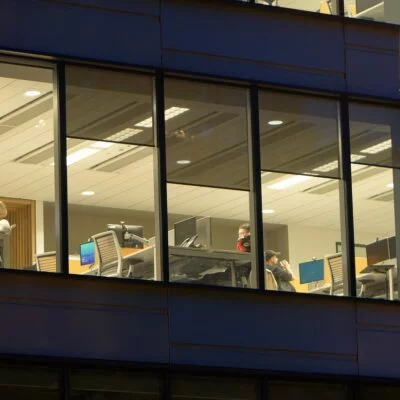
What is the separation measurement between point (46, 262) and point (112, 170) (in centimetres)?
180

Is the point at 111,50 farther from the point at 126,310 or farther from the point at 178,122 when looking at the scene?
the point at 126,310

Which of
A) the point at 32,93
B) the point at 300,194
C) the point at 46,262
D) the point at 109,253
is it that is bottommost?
the point at 46,262

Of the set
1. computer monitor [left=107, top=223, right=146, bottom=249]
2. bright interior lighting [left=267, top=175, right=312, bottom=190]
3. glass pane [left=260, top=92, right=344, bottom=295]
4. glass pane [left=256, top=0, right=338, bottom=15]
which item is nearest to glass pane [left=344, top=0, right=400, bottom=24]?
glass pane [left=256, top=0, right=338, bottom=15]

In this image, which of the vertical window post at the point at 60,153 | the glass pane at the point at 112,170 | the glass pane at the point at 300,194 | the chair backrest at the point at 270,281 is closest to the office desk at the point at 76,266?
the glass pane at the point at 112,170

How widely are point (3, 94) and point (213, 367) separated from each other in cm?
437

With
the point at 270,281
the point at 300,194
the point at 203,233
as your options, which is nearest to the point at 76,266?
the point at 203,233

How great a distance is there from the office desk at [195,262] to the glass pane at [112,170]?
11.2 inches

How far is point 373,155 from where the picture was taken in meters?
24.7

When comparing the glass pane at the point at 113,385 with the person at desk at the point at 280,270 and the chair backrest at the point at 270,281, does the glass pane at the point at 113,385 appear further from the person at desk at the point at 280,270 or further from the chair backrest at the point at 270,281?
the person at desk at the point at 280,270

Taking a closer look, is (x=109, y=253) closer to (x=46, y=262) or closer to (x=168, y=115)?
(x=46, y=262)

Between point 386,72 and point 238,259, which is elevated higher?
point 386,72

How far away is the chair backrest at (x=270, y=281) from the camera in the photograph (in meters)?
23.3

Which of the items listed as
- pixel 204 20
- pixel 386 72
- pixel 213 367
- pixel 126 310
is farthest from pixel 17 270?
pixel 386 72

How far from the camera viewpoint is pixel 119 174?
22953 mm
